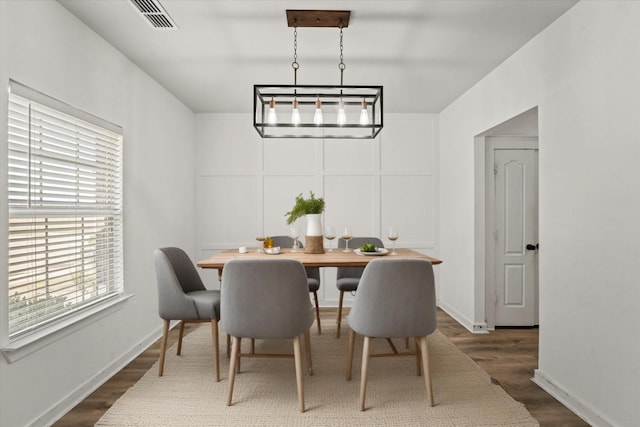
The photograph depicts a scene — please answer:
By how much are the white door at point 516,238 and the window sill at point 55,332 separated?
3.70 metres

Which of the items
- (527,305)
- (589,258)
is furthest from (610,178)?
(527,305)

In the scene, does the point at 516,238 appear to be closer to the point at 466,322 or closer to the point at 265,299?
the point at 466,322

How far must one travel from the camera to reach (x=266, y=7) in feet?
8.64

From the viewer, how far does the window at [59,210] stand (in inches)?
87.5

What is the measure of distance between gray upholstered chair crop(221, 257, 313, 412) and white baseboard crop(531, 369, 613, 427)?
168 centimetres

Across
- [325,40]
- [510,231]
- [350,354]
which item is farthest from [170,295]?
[510,231]

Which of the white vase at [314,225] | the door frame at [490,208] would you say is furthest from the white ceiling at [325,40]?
the white vase at [314,225]

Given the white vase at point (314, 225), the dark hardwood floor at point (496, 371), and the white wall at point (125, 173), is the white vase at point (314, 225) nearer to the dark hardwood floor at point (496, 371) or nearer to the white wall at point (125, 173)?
the white wall at point (125, 173)

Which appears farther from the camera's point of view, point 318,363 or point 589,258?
point 318,363

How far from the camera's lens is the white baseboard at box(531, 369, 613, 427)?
7.72ft

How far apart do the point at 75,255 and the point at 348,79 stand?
9.24 ft

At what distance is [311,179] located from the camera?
5.39 meters

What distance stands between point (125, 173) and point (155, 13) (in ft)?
4.55

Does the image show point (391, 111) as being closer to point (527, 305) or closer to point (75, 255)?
point (527, 305)
